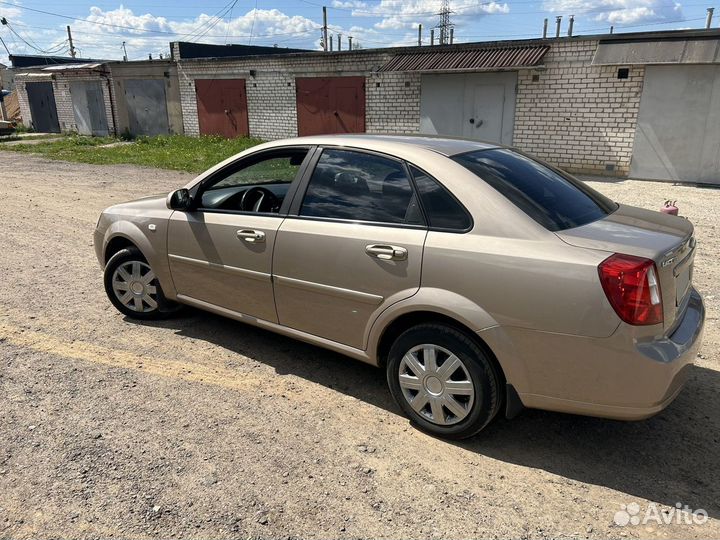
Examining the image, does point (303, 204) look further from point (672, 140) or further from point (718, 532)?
point (672, 140)

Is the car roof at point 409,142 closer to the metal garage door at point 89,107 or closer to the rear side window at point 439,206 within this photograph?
the rear side window at point 439,206

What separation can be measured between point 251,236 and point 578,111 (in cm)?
1263

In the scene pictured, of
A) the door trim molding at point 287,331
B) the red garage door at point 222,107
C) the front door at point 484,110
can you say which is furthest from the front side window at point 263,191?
the red garage door at point 222,107

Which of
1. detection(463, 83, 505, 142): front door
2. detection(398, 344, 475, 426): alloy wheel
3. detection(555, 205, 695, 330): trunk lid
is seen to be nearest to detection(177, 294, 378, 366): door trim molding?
detection(398, 344, 475, 426): alloy wheel

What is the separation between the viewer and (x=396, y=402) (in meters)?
3.46

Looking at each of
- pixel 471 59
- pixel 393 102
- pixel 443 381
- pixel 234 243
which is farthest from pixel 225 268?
pixel 393 102

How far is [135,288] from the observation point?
482cm

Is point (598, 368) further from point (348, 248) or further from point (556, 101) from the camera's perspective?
point (556, 101)

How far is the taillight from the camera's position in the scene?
2541 mm

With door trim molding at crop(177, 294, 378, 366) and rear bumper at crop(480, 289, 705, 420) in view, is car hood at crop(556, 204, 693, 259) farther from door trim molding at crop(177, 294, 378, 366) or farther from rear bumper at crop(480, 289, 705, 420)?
door trim molding at crop(177, 294, 378, 366)

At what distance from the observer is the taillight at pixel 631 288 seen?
2541mm

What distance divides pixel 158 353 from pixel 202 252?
89 cm

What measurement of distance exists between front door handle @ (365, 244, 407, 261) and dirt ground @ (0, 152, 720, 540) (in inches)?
41.4

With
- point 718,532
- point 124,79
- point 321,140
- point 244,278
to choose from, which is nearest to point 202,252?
point 244,278
